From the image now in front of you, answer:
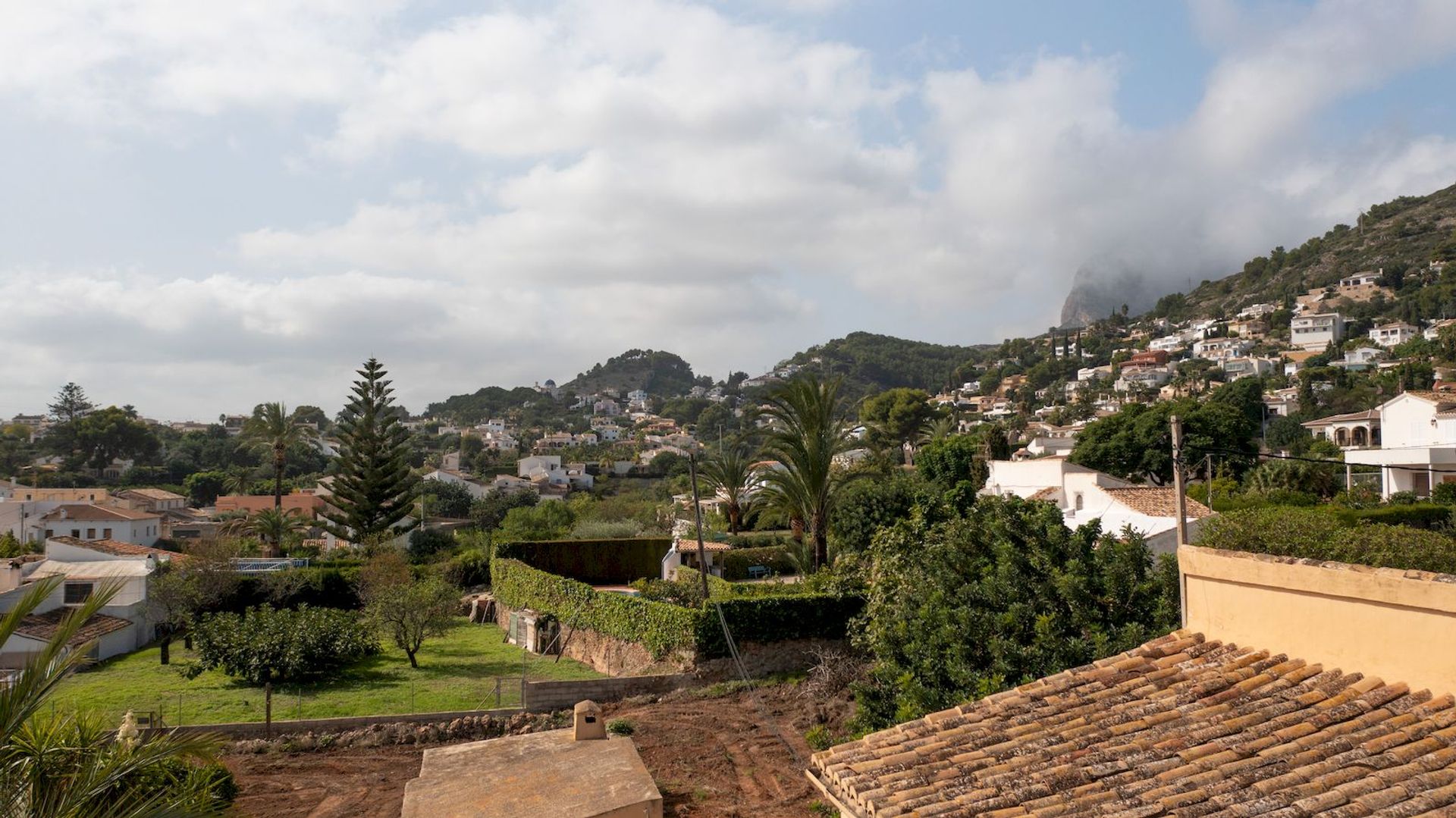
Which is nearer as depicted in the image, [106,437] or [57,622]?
[57,622]

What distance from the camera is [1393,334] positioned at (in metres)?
99.9

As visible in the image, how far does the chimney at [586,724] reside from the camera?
41.6 feet

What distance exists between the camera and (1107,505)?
2803 centimetres

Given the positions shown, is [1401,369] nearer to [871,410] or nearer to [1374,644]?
[871,410]

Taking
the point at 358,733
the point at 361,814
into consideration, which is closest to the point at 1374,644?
the point at 361,814

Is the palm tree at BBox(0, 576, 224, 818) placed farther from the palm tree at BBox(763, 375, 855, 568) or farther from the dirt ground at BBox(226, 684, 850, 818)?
the palm tree at BBox(763, 375, 855, 568)

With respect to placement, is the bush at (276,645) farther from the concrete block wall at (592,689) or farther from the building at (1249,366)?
the building at (1249,366)

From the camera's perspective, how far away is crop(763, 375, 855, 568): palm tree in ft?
76.6

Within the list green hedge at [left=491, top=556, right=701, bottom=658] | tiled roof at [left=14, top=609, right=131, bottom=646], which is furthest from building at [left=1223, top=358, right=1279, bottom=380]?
tiled roof at [left=14, top=609, right=131, bottom=646]

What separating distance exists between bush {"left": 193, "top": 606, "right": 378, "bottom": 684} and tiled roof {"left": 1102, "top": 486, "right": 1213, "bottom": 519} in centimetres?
2006

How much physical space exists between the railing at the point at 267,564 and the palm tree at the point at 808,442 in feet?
56.2

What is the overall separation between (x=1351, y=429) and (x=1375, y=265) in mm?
86738

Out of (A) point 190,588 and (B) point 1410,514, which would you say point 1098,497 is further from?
(A) point 190,588

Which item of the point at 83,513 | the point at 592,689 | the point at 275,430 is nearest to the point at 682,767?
the point at 592,689
